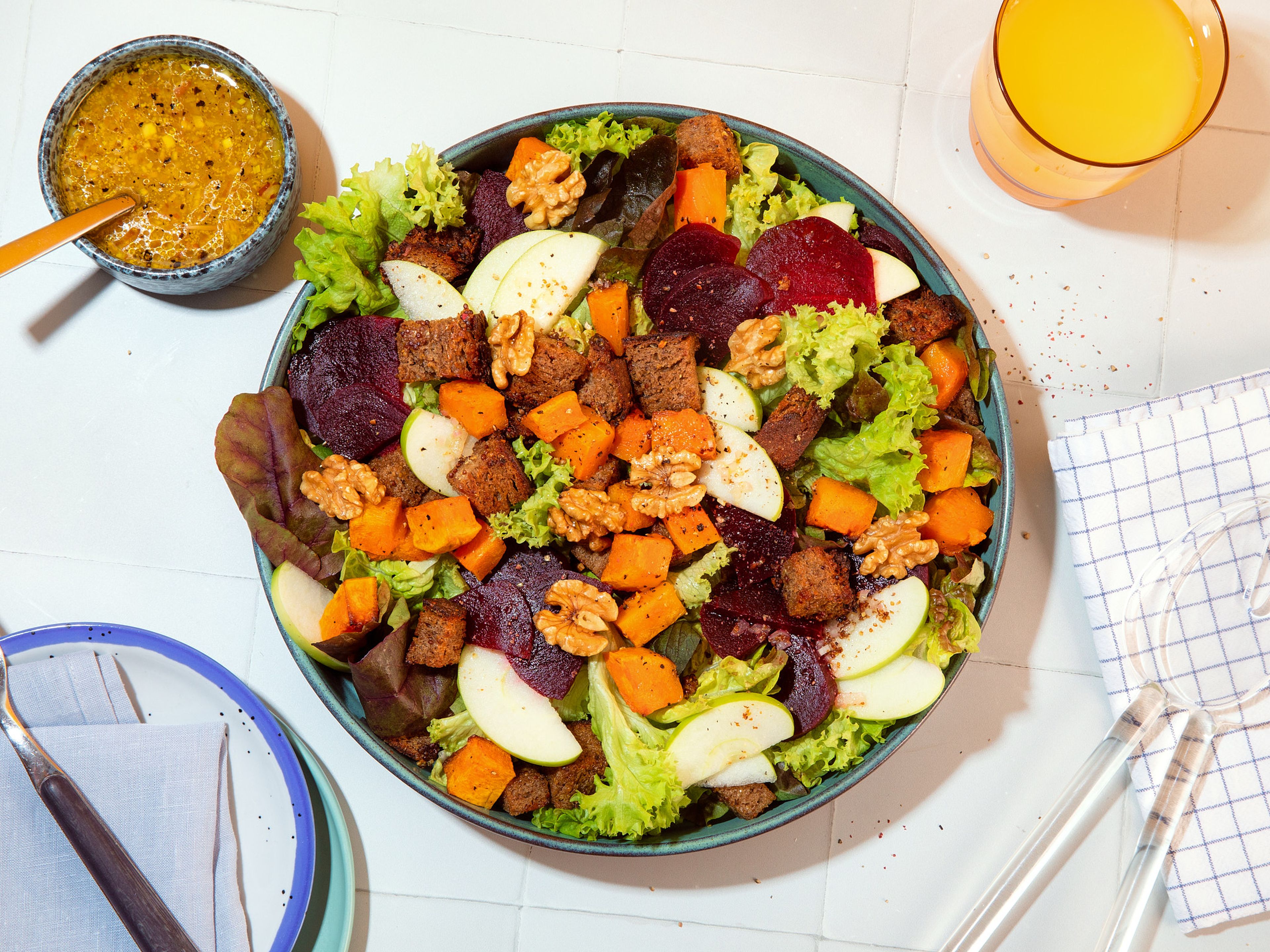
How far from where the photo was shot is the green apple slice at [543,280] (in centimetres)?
187

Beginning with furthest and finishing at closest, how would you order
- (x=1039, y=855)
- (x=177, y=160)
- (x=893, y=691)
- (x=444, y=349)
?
(x=1039, y=855), (x=177, y=160), (x=893, y=691), (x=444, y=349)

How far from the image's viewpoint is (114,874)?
1903 millimetres

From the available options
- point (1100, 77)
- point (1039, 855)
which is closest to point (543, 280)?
point (1100, 77)

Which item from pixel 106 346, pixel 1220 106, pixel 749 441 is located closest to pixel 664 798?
pixel 749 441

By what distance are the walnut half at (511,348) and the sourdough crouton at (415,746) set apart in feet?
2.65

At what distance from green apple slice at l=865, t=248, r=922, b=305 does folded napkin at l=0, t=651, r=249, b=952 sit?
1.89 metres

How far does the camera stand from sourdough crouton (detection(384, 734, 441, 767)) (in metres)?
1.88

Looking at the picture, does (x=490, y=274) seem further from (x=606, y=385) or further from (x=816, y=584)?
(x=816, y=584)

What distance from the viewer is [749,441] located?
188cm

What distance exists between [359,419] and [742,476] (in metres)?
0.87

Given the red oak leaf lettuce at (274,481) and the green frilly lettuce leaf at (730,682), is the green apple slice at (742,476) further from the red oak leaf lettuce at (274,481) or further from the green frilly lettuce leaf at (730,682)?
the red oak leaf lettuce at (274,481)

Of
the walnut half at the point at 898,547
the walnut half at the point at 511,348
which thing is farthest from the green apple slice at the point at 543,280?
the walnut half at the point at 898,547

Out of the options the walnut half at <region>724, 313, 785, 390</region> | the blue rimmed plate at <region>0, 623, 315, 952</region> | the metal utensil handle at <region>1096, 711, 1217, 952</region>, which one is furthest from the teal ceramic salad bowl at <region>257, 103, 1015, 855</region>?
the metal utensil handle at <region>1096, 711, 1217, 952</region>

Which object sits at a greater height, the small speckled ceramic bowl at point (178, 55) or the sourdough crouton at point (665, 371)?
the small speckled ceramic bowl at point (178, 55)
